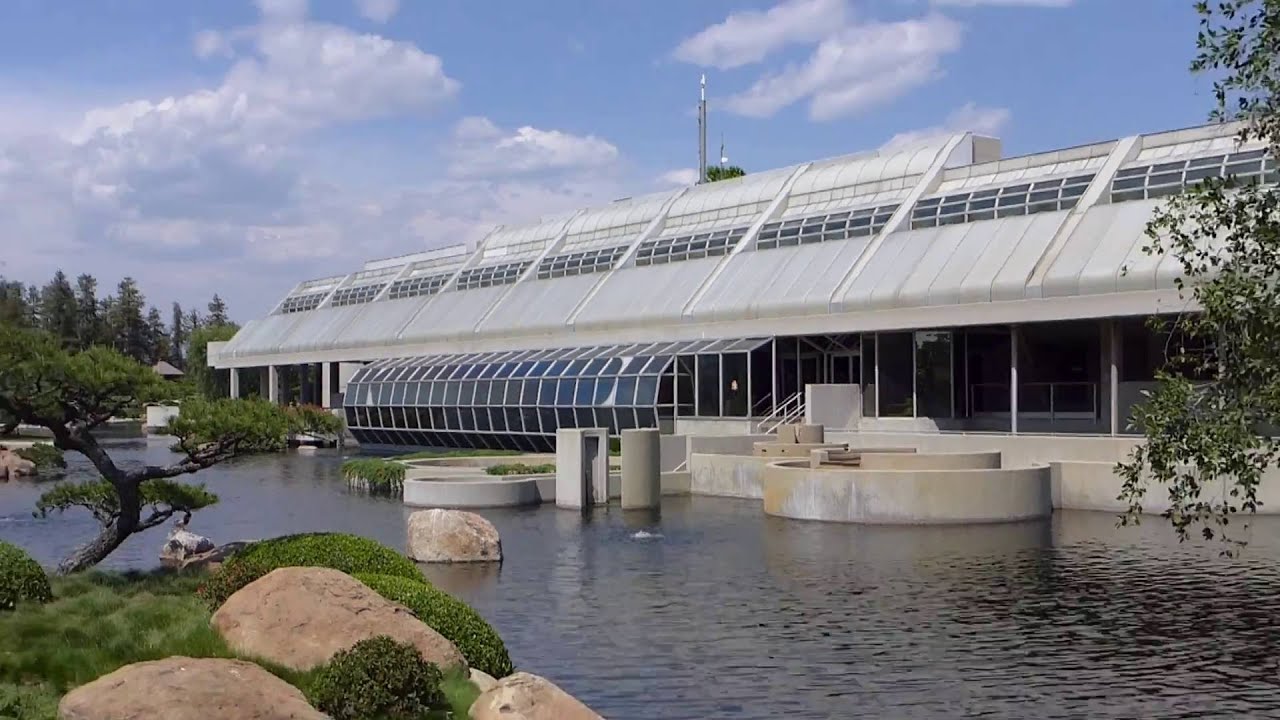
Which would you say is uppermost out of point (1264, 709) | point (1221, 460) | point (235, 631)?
point (1221, 460)

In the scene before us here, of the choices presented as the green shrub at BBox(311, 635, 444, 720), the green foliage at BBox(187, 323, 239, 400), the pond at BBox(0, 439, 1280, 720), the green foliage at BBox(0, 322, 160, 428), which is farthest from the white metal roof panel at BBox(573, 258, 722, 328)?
the green shrub at BBox(311, 635, 444, 720)

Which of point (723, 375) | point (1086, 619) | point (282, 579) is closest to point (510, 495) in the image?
point (723, 375)

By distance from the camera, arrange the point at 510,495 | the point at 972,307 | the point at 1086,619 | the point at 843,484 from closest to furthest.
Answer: the point at 1086,619 → the point at 843,484 → the point at 510,495 → the point at 972,307

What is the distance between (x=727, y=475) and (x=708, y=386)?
34.4 ft

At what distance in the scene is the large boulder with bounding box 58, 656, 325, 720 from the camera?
10.8 m

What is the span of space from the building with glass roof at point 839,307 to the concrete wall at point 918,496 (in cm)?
591

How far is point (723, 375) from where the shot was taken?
1873 inches

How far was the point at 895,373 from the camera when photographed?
1783 inches

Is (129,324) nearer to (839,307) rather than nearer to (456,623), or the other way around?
(839,307)

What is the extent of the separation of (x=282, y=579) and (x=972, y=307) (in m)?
29.7

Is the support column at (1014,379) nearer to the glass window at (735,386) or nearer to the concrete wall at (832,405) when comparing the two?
the concrete wall at (832,405)

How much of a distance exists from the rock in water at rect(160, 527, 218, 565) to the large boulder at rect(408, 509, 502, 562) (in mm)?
3921

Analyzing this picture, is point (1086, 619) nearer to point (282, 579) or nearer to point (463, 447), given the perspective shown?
point (282, 579)

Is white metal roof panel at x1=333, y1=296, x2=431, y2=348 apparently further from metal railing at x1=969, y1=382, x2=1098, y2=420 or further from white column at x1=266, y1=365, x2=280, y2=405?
metal railing at x1=969, y1=382, x2=1098, y2=420
